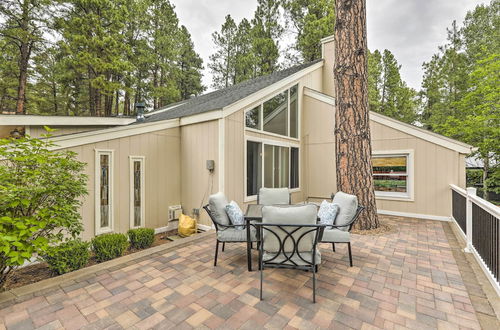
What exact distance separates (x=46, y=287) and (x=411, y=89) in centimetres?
2366

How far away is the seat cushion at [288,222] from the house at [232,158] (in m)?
2.59

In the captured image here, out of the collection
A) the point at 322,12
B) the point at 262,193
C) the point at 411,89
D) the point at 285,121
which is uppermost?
the point at 322,12

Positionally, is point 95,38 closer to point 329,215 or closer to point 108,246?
point 108,246

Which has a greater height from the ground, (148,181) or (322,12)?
(322,12)

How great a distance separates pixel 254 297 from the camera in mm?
2252

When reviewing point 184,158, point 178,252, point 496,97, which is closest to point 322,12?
point 496,97

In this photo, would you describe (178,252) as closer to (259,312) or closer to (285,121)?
(259,312)

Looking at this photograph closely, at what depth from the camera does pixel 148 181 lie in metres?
4.95

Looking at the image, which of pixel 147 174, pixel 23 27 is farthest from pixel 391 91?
pixel 23 27

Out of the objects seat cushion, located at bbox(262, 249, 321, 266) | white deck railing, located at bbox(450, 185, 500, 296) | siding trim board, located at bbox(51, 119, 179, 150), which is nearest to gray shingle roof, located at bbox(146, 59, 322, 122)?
siding trim board, located at bbox(51, 119, 179, 150)

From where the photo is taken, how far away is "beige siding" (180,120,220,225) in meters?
4.93

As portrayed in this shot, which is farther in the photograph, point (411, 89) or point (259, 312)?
point (411, 89)

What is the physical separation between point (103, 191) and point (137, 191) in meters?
0.66

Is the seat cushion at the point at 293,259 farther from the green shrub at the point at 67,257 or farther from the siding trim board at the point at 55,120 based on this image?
the siding trim board at the point at 55,120
